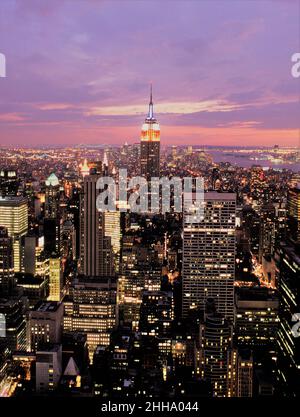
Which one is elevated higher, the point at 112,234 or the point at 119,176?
the point at 119,176

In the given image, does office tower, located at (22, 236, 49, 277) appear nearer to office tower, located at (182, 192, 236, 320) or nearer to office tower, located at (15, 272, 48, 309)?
office tower, located at (15, 272, 48, 309)

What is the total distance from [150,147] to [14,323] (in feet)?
10.9

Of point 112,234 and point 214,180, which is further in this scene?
point 112,234

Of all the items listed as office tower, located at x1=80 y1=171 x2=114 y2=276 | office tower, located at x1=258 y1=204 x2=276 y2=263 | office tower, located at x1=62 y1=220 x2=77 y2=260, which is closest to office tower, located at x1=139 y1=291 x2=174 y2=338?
office tower, located at x1=80 y1=171 x2=114 y2=276

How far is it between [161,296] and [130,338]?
174 cm

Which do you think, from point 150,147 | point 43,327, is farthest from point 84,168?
point 43,327

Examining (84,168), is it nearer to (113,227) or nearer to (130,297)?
(130,297)

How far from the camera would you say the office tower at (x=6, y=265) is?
8.87 m

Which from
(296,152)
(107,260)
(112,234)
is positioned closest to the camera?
(296,152)

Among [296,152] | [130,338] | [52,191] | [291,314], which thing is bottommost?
[130,338]

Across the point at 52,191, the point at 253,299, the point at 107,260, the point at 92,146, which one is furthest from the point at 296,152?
the point at 52,191

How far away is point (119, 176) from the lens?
31.2ft

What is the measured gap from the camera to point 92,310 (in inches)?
311

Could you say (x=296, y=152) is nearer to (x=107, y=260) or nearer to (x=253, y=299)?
(x=253, y=299)
